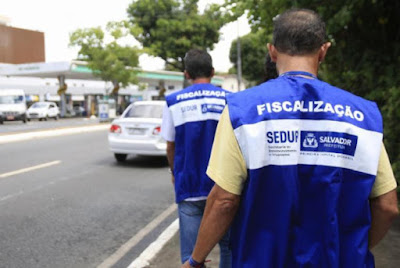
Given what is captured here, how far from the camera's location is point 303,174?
61.5 inches

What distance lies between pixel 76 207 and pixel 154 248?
7.28ft

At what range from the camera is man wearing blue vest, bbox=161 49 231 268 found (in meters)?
2.79

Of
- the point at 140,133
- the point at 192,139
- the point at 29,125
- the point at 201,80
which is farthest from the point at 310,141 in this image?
the point at 29,125

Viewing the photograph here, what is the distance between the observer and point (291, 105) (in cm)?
156

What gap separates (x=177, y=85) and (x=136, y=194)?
192 feet

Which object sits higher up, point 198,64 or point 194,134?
point 198,64

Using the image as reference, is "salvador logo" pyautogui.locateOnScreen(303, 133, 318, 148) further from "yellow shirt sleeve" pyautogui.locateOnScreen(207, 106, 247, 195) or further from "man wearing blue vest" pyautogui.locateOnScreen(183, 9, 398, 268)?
"yellow shirt sleeve" pyautogui.locateOnScreen(207, 106, 247, 195)

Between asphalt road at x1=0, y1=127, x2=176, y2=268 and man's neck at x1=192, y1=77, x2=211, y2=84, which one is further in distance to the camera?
asphalt road at x1=0, y1=127, x2=176, y2=268

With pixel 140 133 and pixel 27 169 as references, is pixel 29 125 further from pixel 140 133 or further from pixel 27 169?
pixel 140 133

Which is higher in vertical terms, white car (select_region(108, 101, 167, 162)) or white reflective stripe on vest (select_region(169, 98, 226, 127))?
white reflective stripe on vest (select_region(169, 98, 226, 127))

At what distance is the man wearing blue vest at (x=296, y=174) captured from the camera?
1550mm

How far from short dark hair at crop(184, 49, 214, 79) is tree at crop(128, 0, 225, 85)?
35047mm

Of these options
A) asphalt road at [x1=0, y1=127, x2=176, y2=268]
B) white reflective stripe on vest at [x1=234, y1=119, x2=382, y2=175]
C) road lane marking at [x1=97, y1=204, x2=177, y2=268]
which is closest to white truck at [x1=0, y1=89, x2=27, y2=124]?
asphalt road at [x1=0, y1=127, x2=176, y2=268]

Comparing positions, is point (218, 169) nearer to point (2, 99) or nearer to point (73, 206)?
point (73, 206)
